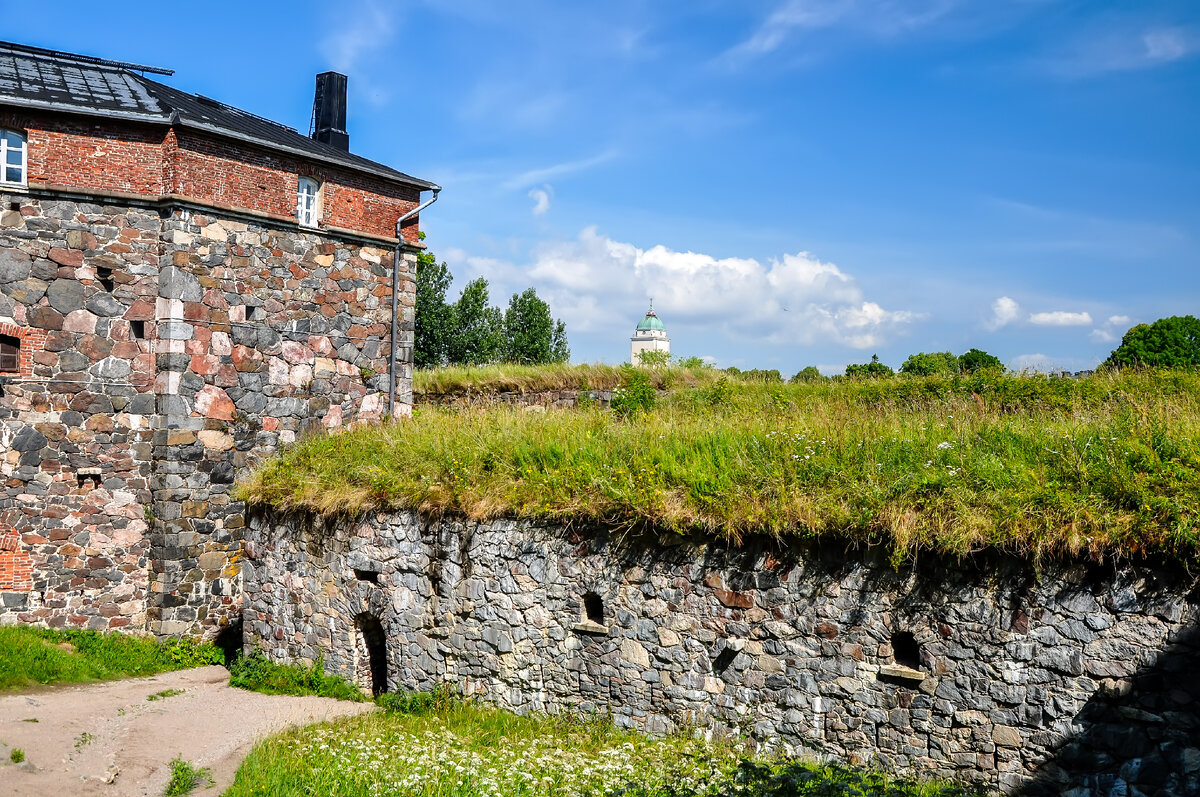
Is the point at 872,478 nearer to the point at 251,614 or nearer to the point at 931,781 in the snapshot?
the point at 931,781

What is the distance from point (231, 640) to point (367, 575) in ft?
13.0

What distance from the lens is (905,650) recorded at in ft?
28.5

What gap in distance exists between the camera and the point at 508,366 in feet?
77.3

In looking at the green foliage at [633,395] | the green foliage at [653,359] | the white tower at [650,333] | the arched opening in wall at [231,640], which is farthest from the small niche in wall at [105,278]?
the white tower at [650,333]

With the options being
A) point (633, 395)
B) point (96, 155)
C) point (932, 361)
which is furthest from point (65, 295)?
point (932, 361)

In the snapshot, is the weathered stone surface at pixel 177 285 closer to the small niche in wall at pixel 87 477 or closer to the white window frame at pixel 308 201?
the white window frame at pixel 308 201

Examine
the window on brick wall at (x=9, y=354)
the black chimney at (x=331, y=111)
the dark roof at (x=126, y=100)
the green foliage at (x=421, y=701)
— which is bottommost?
the green foliage at (x=421, y=701)

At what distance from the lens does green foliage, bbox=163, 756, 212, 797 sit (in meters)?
8.95

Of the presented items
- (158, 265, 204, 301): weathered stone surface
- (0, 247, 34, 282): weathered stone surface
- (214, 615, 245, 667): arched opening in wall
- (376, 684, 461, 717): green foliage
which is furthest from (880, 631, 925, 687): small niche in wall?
(0, 247, 34, 282): weathered stone surface

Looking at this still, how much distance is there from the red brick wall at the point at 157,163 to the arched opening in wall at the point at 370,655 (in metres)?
7.02

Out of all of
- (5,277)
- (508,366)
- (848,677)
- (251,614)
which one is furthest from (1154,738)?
(508,366)

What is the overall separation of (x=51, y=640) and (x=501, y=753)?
26.4ft

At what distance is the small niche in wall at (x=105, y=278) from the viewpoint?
45.2ft

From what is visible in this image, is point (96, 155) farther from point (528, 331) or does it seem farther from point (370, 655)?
point (528, 331)
